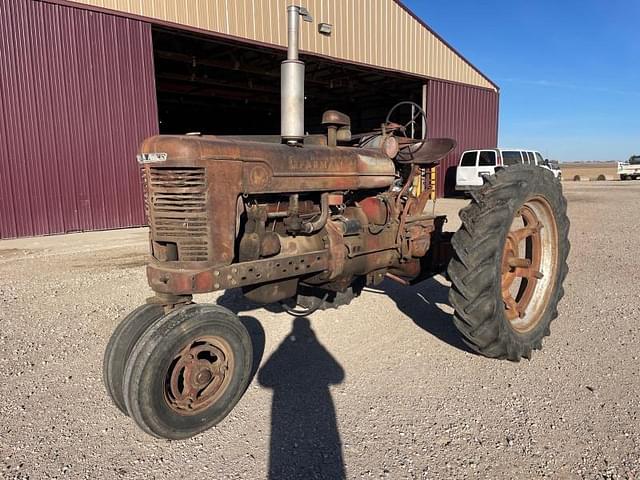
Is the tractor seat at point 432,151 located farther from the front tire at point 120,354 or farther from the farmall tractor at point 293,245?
the front tire at point 120,354

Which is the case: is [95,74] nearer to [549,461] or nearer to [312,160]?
[312,160]

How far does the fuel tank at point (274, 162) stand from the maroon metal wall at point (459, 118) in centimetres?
1344

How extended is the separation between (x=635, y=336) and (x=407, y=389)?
84.0 inches

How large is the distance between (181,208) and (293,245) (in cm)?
80

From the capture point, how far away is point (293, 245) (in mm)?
3018

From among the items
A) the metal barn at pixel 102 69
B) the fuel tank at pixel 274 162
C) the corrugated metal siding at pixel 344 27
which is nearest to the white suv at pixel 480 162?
the corrugated metal siding at pixel 344 27

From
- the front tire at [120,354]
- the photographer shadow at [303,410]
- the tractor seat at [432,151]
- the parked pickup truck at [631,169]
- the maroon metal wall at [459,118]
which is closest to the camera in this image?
the photographer shadow at [303,410]

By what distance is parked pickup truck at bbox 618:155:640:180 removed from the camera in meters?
31.8

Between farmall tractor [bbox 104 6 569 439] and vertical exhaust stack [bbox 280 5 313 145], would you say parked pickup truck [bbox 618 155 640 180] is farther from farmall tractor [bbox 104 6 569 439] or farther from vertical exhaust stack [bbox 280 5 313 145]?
vertical exhaust stack [bbox 280 5 313 145]

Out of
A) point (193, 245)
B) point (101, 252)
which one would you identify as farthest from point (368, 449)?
point (101, 252)

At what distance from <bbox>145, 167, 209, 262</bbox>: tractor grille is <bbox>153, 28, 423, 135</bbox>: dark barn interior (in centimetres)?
887

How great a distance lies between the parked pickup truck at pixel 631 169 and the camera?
1251 inches

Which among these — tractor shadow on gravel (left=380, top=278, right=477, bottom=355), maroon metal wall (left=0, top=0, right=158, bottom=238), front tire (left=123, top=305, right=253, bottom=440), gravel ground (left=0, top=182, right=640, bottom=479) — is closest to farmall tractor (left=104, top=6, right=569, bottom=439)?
front tire (left=123, top=305, right=253, bottom=440)

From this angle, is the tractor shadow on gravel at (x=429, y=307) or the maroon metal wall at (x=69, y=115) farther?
the maroon metal wall at (x=69, y=115)
